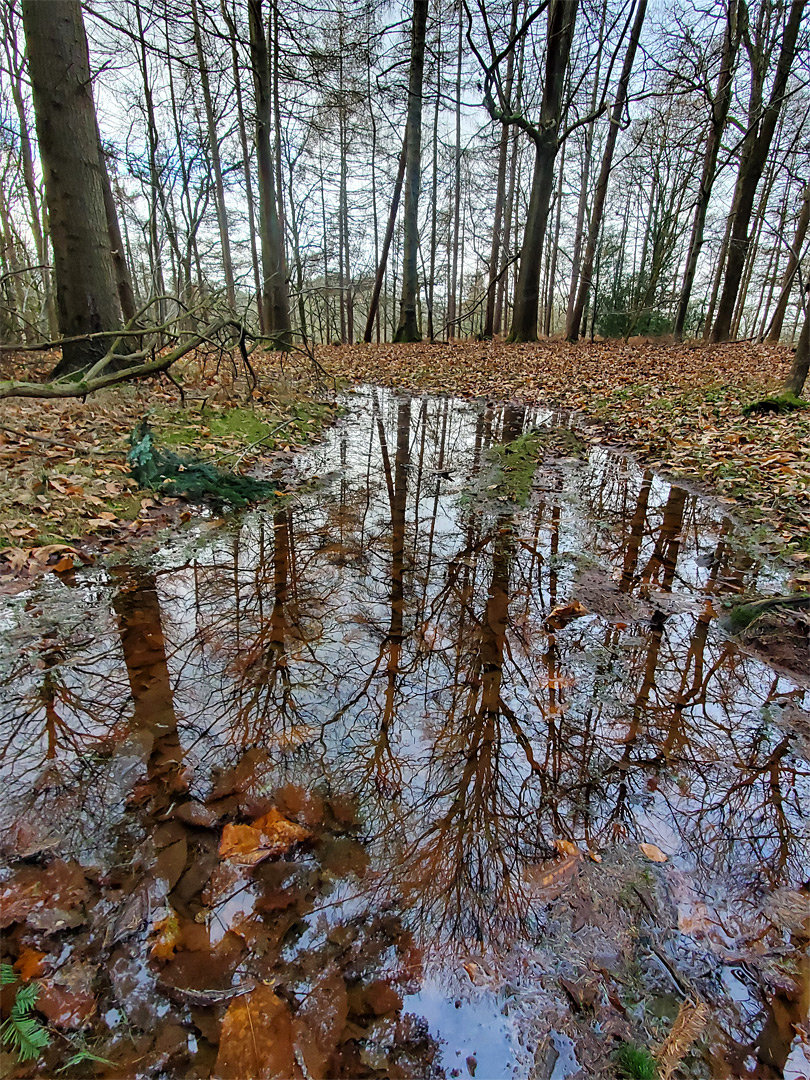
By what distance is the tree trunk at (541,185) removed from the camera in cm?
1075

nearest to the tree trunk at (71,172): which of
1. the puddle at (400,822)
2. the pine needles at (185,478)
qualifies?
the pine needles at (185,478)

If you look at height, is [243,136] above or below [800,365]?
above

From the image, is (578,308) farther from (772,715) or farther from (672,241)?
(772,715)

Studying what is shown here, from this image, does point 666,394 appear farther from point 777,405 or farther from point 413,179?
point 413,179

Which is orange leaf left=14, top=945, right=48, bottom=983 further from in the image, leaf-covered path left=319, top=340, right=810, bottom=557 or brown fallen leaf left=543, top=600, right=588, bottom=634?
leaf-covered path left=319, top=340, right=810, bottom=557

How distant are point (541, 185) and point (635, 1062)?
1446 centimetres

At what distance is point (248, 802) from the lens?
176cm

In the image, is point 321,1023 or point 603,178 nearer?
point 321,1023

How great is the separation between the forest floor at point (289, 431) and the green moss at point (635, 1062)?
3.19 m

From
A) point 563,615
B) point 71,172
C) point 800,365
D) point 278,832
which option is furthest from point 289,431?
point 800,365

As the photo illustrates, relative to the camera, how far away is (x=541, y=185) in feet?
39.0

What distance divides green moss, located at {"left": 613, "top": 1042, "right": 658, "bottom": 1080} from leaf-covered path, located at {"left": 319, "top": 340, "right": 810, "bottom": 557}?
130 inches

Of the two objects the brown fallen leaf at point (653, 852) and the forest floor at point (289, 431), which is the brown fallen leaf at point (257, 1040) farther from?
the forest floor at point (289, 431)

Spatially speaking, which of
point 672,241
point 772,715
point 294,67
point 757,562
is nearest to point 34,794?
point 772,715
